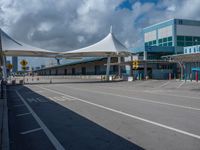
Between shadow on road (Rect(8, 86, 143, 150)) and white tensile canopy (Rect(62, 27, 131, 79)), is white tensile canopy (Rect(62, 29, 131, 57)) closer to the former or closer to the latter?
white tensile canopy (Rect(62, 27, 131, 79))

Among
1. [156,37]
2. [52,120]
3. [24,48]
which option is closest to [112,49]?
[24,48]

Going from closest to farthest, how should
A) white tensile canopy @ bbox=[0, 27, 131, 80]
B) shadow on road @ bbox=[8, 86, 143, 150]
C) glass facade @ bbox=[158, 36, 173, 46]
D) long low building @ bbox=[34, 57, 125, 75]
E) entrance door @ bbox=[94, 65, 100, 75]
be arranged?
shadow on road @ bbox=[8, 86, 143, 150] < white tensile canopy @ bbox=[0, 27, 131, 80] < glass facade @ bbox=[158, 36, 173, 46] < long low building @ bbox=[34, 57, 125, 75] < entrance door @ bbox=[94, 65, 100, 75]

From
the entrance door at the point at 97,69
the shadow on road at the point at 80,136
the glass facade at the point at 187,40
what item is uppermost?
the glass facade at the point at 187,40

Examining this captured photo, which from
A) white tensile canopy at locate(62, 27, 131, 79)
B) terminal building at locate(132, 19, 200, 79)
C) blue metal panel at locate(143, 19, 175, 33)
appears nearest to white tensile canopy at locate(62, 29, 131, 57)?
white tensile canopy at locate(62, 27, 131, 79)

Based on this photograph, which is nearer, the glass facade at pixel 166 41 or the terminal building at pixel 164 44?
the terminal building at pixel 164 44

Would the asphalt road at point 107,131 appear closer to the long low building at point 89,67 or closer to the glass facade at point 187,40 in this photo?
the glass facade at point 187,40

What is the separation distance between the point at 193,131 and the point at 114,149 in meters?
2.82

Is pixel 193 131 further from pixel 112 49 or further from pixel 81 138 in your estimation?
pixel 112 49

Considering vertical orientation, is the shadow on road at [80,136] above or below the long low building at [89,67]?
below

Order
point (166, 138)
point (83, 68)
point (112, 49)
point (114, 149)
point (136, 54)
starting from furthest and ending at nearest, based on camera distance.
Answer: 1. point (83, 68)
2. point (136, 54)
3. point (112, 49)
4. point (166, 138)
5. point (114, 149)

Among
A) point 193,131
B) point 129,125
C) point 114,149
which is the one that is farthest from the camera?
point 129,125

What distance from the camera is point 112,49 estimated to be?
59.6 metres

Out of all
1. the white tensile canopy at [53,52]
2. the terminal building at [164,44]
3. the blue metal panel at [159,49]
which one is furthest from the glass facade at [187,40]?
the white tensile canopy at [53,52]

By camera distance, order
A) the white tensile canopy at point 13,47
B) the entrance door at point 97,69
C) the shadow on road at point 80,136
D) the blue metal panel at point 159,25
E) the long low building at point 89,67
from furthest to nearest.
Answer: the entrance door at point 97,69 < the long low building at point 89,67 < the blue metal panel at point 159,25 < the white tensile canopy at point 13,47 < the shadow on road at point 80,136
